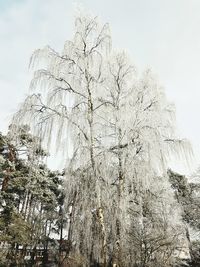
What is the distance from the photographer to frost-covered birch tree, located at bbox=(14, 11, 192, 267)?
714 centimetres

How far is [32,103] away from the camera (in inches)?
273

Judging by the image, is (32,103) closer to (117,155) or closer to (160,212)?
(117,155)

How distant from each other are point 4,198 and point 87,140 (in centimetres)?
1159

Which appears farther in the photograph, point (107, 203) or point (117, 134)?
point (117, 134)

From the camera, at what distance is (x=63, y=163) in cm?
703

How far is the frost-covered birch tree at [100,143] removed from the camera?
23.4 feet

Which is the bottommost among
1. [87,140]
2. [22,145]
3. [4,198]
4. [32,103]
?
[87,140]

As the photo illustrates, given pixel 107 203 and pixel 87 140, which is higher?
pixel 87 140

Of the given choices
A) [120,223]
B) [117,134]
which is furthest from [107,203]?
[117,134]

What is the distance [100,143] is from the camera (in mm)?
7836

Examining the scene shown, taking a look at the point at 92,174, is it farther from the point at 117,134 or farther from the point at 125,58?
the point at 125,58

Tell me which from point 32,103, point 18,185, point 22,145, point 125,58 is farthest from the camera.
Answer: point 18,185

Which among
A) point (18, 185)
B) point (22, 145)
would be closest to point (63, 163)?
point (22, 145)

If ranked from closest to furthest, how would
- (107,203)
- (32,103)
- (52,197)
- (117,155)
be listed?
(32,103), (107,203), (117,155), (52,197)
